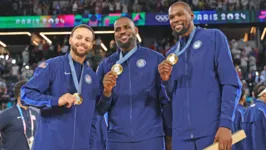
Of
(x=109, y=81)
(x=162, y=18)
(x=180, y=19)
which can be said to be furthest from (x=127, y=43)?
(x=162, y=18)

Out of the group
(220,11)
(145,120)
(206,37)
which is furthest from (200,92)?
(220,11)

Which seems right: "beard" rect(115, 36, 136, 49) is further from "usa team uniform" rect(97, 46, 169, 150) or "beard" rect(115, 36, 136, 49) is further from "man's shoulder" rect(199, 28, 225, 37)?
"man's shoulder" rect(199, 28, 225, 37)

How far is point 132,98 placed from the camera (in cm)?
424

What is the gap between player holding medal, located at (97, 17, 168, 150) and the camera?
4164 mm

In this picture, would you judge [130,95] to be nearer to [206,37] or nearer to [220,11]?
[206,37]

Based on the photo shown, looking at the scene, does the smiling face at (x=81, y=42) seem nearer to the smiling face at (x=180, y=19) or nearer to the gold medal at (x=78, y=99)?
the gold medal at (x=78, y=99)

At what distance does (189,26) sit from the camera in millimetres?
3799

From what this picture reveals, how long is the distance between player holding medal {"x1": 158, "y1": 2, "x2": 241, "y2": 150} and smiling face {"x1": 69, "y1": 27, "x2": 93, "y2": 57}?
0.84 metres

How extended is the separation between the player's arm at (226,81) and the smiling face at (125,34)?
1016 mm

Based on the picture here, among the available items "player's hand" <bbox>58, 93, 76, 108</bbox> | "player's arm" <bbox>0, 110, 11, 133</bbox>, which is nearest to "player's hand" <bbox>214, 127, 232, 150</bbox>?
"player's hand" <bbox>58, 93, 76, 108</bbox>

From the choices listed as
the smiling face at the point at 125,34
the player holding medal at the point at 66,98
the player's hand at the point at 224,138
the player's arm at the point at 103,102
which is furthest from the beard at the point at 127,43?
the player's hand at the point at 224,138

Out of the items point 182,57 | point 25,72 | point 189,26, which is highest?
point 189,26

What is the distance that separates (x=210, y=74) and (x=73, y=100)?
114cm

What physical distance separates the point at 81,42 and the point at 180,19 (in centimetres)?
96
